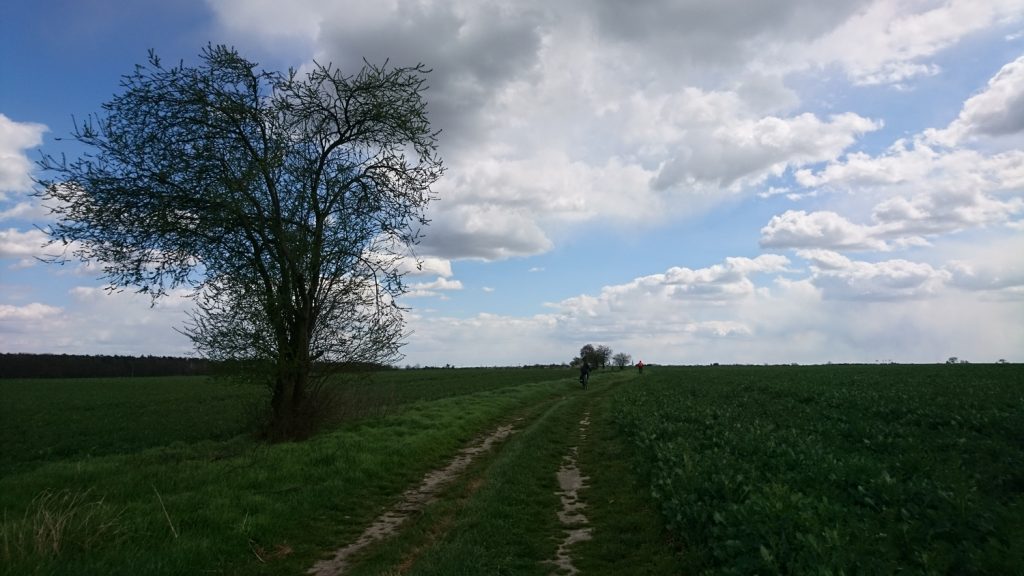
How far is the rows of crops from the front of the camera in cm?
575

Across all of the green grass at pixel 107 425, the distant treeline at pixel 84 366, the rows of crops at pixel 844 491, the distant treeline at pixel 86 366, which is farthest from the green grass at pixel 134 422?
the distant treeline at pixel 84 366

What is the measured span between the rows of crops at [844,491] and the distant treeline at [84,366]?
372 feet

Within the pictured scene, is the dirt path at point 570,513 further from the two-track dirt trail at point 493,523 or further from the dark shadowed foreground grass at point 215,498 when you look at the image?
the dark shadowed foreground grass at point 215,498

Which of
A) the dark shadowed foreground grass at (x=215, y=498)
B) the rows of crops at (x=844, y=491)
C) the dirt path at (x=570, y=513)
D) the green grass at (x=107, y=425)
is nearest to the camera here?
the rows of crops at (x=844, y=491)

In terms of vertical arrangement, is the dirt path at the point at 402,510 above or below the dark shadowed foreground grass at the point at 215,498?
below

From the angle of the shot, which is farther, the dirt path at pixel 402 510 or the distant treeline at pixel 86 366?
the distant treeline at pixel 86 366

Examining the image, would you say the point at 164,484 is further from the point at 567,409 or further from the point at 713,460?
the point at 567,409

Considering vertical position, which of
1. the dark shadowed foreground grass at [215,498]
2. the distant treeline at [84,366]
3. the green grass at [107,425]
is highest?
the distant treeline at [84,366]

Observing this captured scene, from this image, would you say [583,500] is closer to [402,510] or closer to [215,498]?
[402,510]

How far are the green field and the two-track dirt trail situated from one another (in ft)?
0.18

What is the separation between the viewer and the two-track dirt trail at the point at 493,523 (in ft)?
24.1

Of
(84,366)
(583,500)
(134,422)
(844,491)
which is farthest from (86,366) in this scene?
(844,491)

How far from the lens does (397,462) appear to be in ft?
46.5

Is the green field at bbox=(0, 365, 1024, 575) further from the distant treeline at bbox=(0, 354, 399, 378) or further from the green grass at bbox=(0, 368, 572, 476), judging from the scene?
the distant treeline at bbox=(0, 354, 399, 378)
